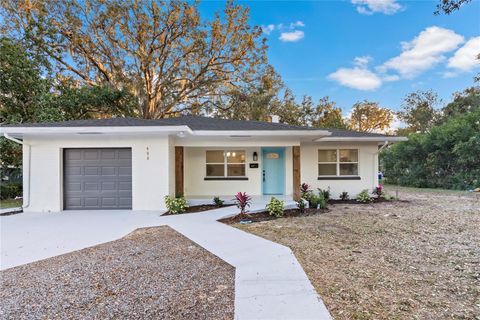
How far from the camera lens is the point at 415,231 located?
5.81 meters

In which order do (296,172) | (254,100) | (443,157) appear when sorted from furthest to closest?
(254,100)
(443,157)
(296,172)

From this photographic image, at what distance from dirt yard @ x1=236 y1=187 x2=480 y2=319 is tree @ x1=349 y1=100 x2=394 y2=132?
21706mm

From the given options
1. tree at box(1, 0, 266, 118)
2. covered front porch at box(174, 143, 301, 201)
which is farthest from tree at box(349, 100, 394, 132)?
covered front porch at box(174, 143, 301, 201)

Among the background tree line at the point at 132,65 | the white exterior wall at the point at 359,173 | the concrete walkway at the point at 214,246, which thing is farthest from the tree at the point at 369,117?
the concrete walkway at the point at 214,246

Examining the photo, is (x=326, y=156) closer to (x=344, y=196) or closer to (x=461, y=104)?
(x=344, y=196)

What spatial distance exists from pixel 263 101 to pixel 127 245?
17.3 m

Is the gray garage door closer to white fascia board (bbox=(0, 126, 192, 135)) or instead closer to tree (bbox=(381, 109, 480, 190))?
white fascia board (bbox=(0, 126, 192, 135))

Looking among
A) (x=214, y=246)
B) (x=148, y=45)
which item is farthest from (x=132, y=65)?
(x=214, y=246)

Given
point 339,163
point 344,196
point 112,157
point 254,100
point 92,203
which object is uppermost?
point 254,100

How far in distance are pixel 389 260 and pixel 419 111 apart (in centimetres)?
2920

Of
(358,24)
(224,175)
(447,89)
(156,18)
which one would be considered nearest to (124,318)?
(224,175)

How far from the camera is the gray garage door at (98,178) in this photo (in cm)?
805

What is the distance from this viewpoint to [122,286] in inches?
123

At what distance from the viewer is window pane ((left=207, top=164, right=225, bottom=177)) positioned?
10367mm
